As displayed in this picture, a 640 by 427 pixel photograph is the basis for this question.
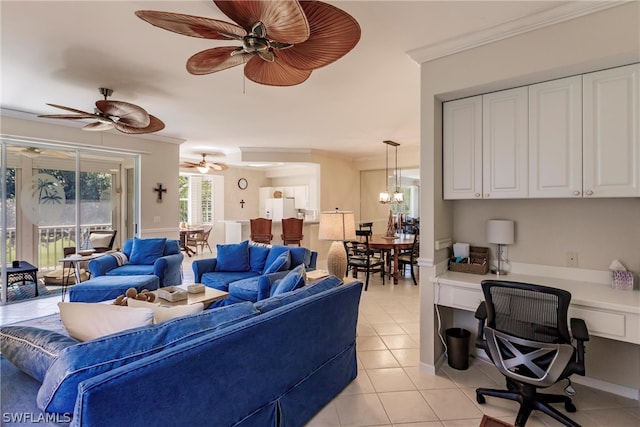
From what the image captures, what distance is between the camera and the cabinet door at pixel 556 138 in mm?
2201

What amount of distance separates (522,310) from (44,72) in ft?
14.9

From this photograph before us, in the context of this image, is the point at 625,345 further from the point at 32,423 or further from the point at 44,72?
the point at 44,72

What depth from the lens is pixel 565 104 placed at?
224 cm

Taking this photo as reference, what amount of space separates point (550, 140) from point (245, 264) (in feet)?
12.3

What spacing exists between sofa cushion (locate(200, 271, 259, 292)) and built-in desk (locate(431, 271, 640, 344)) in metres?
2.64

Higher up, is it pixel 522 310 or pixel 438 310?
pixel 522 310

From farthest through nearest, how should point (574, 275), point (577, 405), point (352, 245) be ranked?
1. point (352, 245)
2. point (574, 275)
3. point (577, 405)

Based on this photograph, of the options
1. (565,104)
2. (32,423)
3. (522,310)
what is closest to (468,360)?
(522,310)

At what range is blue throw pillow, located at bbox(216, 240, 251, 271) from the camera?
177 inches

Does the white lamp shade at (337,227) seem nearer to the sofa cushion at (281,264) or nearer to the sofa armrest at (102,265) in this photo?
the sofa cushion at (281,264)

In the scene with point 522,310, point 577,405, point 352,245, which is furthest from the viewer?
point 352,245

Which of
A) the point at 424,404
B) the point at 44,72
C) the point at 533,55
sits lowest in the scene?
the point at 424,404

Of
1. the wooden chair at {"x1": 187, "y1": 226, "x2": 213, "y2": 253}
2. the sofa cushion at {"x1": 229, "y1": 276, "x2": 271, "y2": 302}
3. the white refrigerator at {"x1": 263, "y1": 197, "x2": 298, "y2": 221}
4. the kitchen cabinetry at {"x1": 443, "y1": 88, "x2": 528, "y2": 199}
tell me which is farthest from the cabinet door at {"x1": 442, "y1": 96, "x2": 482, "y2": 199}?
the wooden chair at {"x1": 187, "y1": 226, "x2": 213, "y2": 253}

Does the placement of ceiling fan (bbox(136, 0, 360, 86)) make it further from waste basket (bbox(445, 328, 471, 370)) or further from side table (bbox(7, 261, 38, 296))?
side table (bbox(7, 261, 38, 296))
